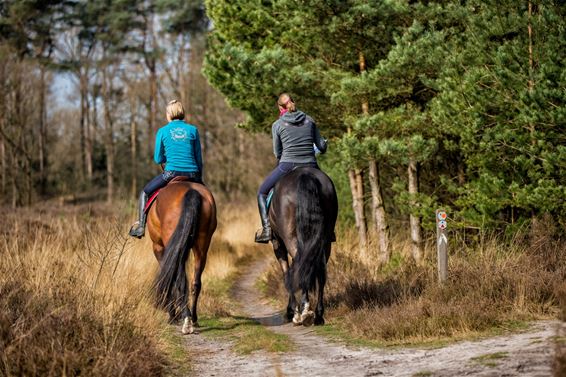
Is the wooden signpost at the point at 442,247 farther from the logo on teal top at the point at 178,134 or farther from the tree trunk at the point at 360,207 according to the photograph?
the tree trunk at the point at 360,207

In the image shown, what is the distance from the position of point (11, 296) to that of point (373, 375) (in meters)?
3.35

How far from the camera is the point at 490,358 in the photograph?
5.38 meters

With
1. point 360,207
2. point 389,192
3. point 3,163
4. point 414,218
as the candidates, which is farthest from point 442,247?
point 3,163

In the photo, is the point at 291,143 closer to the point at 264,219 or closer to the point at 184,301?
the point at 264,219

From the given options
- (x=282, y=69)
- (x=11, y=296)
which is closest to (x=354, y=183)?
(x=282, y=69)

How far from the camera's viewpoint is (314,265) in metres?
8.16

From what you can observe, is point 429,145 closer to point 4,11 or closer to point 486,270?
point 486,270

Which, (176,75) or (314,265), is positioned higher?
(176,75)

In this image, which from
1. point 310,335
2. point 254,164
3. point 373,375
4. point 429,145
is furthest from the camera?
point 254,164

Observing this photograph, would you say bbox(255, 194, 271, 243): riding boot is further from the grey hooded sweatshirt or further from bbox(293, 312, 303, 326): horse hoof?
bbox(293, 312, 303, 326): horse hoof

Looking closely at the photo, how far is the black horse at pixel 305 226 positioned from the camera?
8164 millimetres

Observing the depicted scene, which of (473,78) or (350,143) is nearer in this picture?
(473,78)

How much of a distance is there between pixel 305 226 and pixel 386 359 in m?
2.58

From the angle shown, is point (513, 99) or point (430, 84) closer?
point (513, 99)
